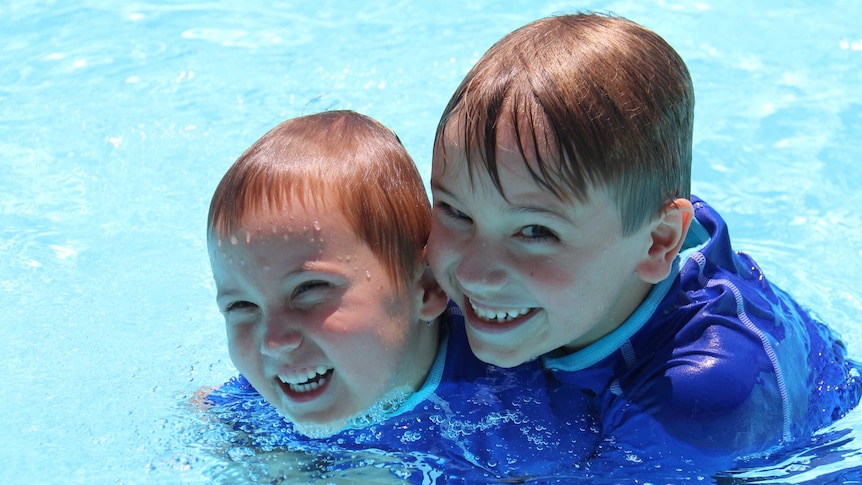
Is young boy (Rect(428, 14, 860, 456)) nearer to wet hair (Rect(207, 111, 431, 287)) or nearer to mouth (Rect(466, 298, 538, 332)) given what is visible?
mouth (Rect(466, 298, 538, 332))

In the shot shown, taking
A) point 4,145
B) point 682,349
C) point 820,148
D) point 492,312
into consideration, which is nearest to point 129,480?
point 492,312

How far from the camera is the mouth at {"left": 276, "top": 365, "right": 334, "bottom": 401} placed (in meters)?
2.75

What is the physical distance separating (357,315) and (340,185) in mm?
349

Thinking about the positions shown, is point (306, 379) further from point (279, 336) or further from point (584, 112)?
point (584, 112)

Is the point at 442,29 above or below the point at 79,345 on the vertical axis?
above

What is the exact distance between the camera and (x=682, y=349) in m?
2.83

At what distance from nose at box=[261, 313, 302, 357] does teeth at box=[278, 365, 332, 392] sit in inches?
3.5

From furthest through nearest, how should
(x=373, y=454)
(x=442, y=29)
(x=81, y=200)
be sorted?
(x=442, y=29) → (x=81, y=200) → (x=373, y=454)

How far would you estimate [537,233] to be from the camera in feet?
8.72

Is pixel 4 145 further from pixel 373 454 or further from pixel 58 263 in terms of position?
pixel 373 454

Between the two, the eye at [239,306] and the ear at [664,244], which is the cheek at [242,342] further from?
the ear at [664,244]

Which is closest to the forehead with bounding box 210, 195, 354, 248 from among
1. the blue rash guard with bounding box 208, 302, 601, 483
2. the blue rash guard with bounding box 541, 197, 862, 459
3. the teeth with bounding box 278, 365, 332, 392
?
the teeth with bounding box 278, 365, 332, 392

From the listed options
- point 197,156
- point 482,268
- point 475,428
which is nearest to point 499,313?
point 482,268

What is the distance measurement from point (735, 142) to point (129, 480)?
3.56 m
